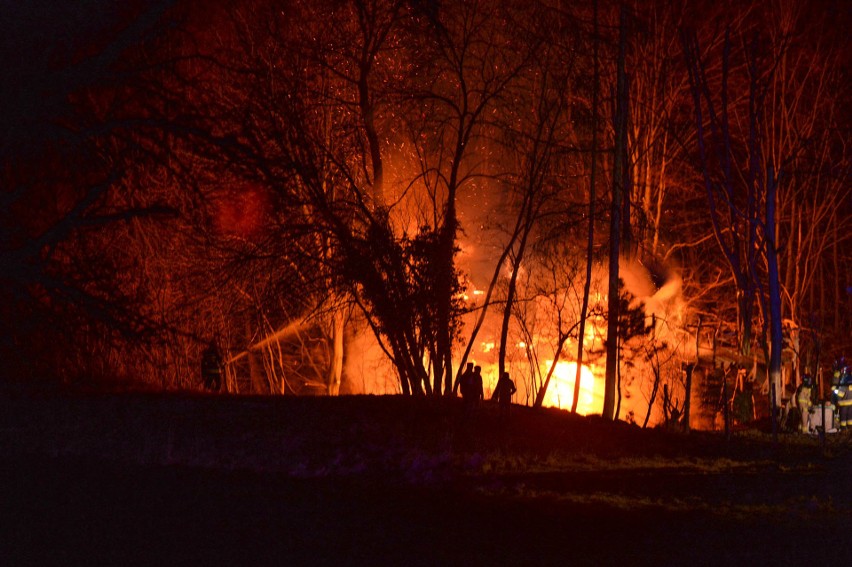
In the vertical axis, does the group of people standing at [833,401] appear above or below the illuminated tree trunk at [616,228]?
below

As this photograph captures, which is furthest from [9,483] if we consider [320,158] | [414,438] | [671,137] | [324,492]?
[671,137]

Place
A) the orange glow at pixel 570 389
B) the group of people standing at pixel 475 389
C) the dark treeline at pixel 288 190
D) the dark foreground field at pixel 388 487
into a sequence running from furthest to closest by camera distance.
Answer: the orange glow at pixel 570 389
the group of people standing at pixel 475 389
the dark treeline at pixel 288 190
the dark foreground field at pixel 388 487

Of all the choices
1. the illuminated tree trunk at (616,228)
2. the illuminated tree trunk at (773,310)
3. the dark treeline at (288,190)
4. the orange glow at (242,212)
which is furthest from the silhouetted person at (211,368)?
the illuminated tree trunk at (773,310)

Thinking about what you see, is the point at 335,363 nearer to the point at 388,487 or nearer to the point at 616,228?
the point at 616,228

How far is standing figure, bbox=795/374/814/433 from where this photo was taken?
20844 mm

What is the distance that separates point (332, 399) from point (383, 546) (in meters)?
9.85

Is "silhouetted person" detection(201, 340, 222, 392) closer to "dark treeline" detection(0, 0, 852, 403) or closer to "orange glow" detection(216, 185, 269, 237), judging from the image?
"dark treeline" detection(0, 0, 852, 403)

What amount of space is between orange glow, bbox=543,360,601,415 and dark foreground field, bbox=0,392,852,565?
10385mm

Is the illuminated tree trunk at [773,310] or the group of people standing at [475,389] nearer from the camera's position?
the group of people standing at [475,389]

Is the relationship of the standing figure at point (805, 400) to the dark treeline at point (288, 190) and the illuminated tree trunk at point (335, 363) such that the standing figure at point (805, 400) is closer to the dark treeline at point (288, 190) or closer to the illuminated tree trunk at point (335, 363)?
the dark treeline at point (288, 190)

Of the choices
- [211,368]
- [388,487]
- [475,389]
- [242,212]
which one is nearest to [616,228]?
[475,389]

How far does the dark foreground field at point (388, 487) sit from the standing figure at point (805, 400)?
2406mm

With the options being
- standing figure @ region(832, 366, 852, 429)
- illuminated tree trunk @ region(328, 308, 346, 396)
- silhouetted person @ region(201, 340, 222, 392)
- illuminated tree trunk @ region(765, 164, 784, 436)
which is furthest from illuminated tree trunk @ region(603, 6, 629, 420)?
silhouetted person @ region(201, 340, 222, 392)

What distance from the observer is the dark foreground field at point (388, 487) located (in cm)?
791
